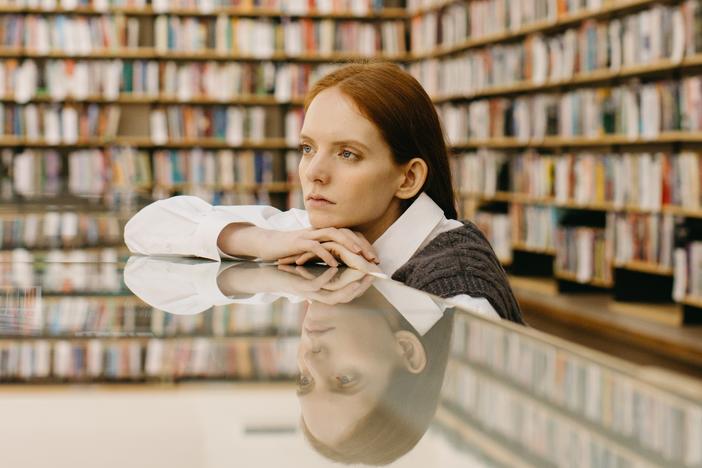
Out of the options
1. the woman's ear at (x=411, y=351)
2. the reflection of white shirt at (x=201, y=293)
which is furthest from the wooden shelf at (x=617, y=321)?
the woman's ear at (x=411, y=351)

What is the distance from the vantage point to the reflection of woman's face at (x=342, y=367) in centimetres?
37

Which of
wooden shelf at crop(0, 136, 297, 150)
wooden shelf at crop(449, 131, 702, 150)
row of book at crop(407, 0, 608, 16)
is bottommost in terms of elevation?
wooden shelf at crop(449, 131, 702, 150)

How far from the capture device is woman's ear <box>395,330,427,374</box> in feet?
1.44

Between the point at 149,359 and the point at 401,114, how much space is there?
0.91 metres

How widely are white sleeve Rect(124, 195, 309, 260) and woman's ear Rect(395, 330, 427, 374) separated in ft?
2.31

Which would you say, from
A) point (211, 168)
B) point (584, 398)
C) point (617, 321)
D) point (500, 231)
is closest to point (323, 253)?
point (584, 398)

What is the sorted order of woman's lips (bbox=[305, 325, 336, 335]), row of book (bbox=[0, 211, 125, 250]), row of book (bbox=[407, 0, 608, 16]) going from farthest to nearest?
row of book (bbox=[407, 0, 608, 16]) < row of book (bbox=[0, 211, 125, 250]) < woman's lips (bbox=[305, 325, 336, 335])

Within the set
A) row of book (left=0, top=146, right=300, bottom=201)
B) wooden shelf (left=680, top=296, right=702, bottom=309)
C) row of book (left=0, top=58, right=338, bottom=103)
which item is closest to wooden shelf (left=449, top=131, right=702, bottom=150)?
wooden shelf (left=680, top=296, right=702, bottom=309)

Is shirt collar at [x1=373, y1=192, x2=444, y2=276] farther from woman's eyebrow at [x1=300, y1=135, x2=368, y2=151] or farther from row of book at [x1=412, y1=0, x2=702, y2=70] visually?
row of book at [x1=412, y1=0, x2=702, y2=70]

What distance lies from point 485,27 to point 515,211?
131cm

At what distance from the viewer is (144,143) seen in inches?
298

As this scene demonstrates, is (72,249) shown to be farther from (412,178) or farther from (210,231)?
(412,178)

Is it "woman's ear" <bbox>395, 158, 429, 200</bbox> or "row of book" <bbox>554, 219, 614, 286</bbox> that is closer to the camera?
"woman's ear" <bbox>395, 158, 429, 200</bbox>

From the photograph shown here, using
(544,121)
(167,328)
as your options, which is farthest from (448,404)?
(544,121)
